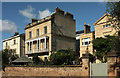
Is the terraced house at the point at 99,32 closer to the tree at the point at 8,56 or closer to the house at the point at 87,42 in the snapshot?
the house at the point at 87,42

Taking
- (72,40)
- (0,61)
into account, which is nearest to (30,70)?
(0,61)

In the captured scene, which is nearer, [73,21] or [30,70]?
[30,70]

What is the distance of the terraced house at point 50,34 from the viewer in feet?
104

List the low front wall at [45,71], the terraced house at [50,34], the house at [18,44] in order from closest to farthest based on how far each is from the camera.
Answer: the low front wall at [45,71] → the terraced house at [50,34] → the house at [18,44]

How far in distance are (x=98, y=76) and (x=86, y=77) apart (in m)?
1.15

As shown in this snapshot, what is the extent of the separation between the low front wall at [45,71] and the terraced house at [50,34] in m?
8.68

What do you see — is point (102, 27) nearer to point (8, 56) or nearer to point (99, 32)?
point (99, 32)

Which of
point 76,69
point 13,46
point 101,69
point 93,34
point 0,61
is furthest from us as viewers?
point 13,46

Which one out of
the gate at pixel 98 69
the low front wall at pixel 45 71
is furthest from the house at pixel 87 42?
the gate at pixel 98 69

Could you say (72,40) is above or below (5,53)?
above

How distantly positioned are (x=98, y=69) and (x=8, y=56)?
91.9ft

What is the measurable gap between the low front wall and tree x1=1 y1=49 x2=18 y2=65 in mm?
8469

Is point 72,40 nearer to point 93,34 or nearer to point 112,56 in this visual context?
point 93,34

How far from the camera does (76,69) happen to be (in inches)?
608
